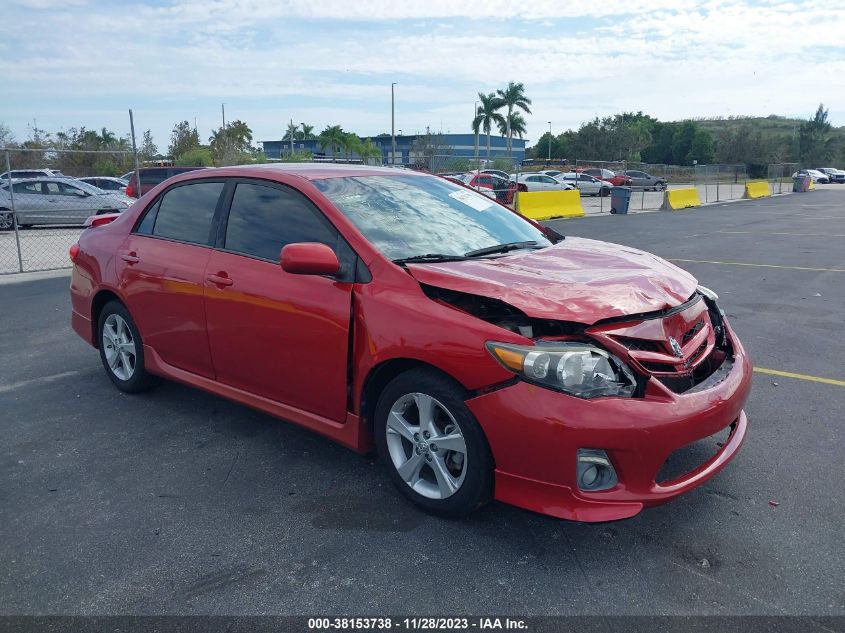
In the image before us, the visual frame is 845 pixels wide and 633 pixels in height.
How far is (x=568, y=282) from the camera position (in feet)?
10.9

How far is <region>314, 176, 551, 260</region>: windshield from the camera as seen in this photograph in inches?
147

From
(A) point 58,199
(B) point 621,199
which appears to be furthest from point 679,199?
(A) point 58,199

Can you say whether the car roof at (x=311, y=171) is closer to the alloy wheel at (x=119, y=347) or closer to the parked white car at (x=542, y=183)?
the alloy wheel at (x=119, y=347)

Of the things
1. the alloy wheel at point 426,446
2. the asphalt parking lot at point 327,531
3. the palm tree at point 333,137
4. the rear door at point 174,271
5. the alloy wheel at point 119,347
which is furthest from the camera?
the palm tree at point 333,137

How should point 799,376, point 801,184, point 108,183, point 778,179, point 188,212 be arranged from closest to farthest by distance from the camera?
point 188,212, point 799,376, point 108,183, point 801,184, point 778,179

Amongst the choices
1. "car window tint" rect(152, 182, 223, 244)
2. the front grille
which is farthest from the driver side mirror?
the front grille

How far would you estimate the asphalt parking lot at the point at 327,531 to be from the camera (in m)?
2.75

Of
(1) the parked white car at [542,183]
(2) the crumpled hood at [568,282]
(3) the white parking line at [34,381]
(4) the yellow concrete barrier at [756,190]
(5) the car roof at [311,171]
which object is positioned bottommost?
(3) the white parking line at [34,381]

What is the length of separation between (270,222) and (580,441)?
2179 millimetres

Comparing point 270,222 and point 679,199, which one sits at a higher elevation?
point 270,222

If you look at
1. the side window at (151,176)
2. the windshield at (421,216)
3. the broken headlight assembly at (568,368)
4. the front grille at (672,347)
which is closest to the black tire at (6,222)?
the side window at (151,176)

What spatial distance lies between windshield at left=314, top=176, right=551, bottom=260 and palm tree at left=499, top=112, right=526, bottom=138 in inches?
3221

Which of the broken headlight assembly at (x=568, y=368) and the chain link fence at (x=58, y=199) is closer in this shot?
the broken headlight assembly at (x=568, y=368)

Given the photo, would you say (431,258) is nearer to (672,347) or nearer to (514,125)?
(672,347)
